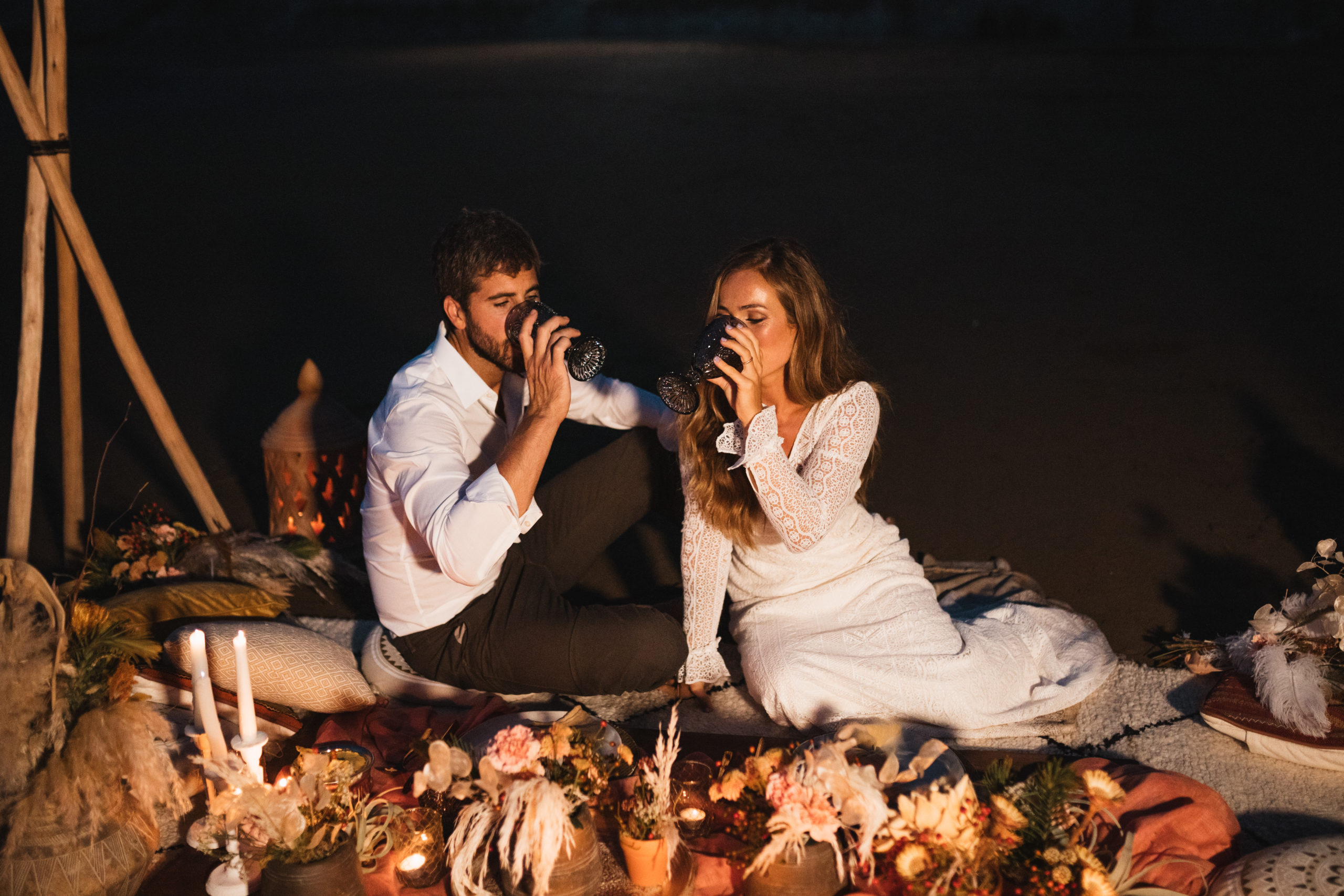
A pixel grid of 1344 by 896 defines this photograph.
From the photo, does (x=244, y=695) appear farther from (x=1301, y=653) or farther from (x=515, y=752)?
(x=1301, y=653)

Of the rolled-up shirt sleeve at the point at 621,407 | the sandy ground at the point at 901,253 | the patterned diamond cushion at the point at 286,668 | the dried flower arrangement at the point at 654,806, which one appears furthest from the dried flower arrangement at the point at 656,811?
the sandy ground at the point at 901,253

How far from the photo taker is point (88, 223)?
7.89 metres

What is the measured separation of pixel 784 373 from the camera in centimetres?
230

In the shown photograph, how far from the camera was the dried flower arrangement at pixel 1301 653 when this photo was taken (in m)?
2.07

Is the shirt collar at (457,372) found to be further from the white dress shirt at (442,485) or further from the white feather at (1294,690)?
the white feather at (1294,690)

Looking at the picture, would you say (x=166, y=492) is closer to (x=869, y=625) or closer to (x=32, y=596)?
(x=32, y=596)

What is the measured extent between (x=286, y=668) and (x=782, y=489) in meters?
1.18

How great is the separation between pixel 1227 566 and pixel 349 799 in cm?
249

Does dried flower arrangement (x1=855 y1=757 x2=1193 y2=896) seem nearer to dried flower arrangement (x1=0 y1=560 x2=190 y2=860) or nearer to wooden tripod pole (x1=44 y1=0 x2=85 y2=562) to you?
dried flower arrangement (x1=0 y1=560 x2=190 y2=860)

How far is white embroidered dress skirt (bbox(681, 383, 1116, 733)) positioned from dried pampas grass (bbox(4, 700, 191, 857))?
1134 millimetres

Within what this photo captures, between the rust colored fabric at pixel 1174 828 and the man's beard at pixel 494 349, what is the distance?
139 cm

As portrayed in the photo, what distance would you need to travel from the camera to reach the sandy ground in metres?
3.48

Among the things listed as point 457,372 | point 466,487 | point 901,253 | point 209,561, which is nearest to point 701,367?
point 466,487

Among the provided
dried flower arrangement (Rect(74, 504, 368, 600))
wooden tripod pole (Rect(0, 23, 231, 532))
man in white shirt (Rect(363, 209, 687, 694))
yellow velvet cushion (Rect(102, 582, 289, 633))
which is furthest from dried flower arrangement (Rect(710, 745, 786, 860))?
wooden tripod pole (Rect(0, 23, 231, 532))
